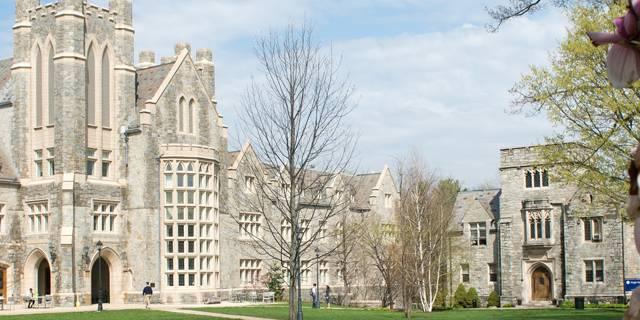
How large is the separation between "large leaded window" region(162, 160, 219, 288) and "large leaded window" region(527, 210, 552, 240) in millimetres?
19659

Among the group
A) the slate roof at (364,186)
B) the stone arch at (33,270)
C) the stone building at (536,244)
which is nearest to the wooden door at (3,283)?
the stone arch at (33,270)

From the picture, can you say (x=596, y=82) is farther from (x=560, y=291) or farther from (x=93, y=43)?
(x=560, y=291)

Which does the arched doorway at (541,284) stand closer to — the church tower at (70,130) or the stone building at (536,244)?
the stone building at (536,244)

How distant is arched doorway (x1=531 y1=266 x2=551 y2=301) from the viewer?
171 feet

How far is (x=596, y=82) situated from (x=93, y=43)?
2900cm

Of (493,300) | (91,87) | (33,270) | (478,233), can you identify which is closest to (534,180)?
(478,233)

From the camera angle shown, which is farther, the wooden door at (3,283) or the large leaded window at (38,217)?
the large leaded window at (38,217)

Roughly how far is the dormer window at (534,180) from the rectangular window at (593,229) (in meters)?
3.84

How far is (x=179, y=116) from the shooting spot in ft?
149

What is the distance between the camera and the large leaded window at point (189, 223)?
4325 centimetres

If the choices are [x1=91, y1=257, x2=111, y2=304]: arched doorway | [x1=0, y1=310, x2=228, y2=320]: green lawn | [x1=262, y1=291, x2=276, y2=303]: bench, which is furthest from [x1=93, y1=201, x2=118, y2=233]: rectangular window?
[x1=0, y1=310, x2=228, y2=320]: green lawn

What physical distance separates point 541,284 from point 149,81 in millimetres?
25838

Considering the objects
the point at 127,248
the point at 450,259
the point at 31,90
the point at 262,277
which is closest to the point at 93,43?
the point at 31,90

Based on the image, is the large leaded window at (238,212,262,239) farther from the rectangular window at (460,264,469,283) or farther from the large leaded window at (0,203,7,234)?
the rectangular window at (460,264,469,283)
